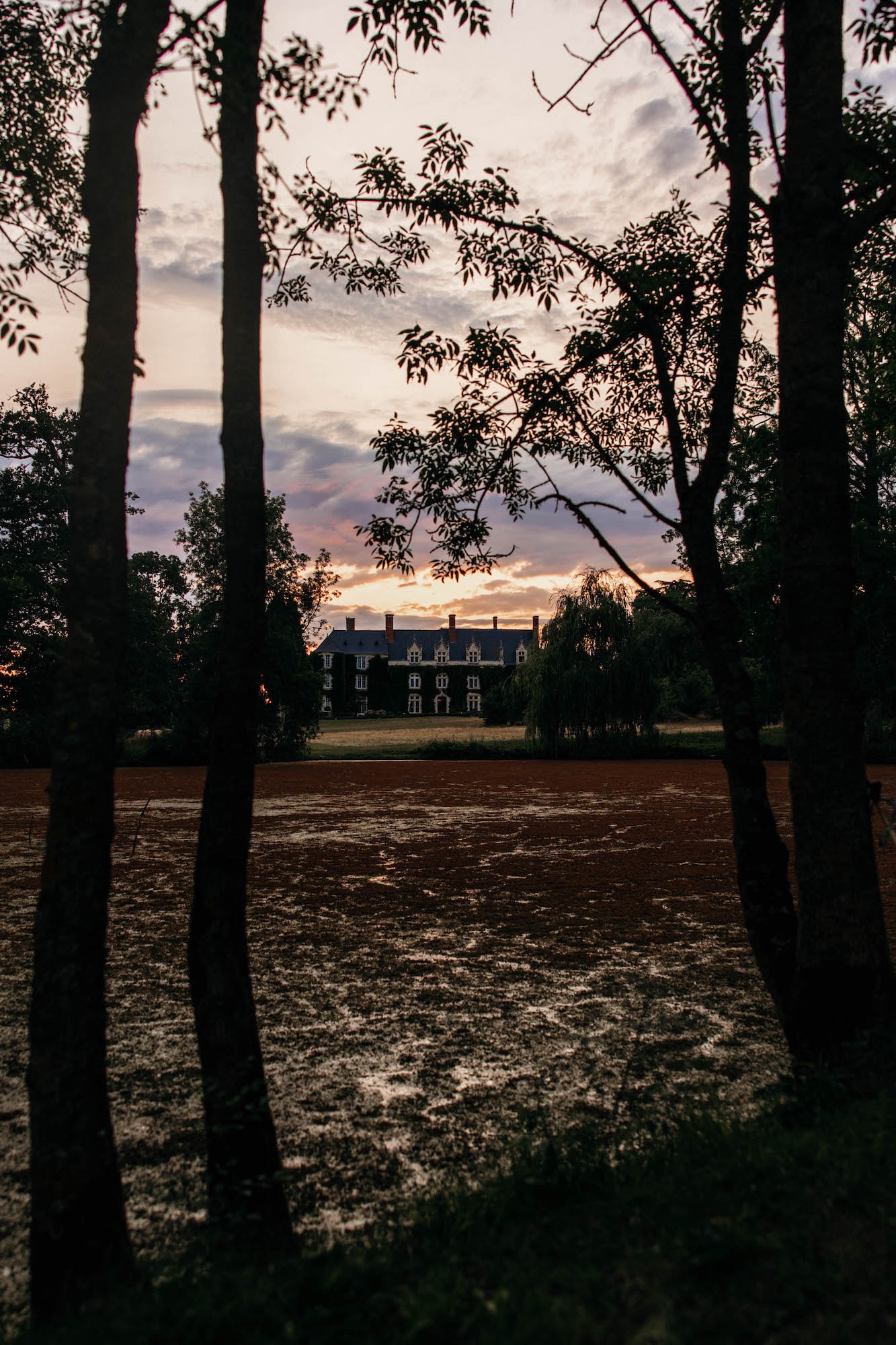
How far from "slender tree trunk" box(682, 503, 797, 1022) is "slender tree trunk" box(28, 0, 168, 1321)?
3.21 meters

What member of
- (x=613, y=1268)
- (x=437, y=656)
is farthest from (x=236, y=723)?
(x=437, y=656)

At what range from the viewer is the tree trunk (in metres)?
4.34

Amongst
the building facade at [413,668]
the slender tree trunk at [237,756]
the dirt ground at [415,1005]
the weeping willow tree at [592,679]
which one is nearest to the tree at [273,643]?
the weeping willow tree at [592,679]

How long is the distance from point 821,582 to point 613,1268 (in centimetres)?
316

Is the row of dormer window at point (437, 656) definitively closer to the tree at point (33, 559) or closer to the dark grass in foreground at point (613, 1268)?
the tree at point (33, 559)

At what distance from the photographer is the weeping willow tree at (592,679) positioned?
33.8m

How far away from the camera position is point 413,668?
3487 inches

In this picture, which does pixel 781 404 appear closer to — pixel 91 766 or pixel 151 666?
pixel 91 766

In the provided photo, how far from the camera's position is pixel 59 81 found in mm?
5637

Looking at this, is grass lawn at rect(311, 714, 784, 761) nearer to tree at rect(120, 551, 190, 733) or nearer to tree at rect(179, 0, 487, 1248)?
tree at rect(120, 551, 190, 733)

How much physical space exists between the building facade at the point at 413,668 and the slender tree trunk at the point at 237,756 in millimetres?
79496

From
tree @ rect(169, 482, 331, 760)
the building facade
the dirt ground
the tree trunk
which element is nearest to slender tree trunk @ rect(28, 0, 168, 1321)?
the dirt ground

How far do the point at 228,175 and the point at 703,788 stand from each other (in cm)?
2150

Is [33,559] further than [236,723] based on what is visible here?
Yes
